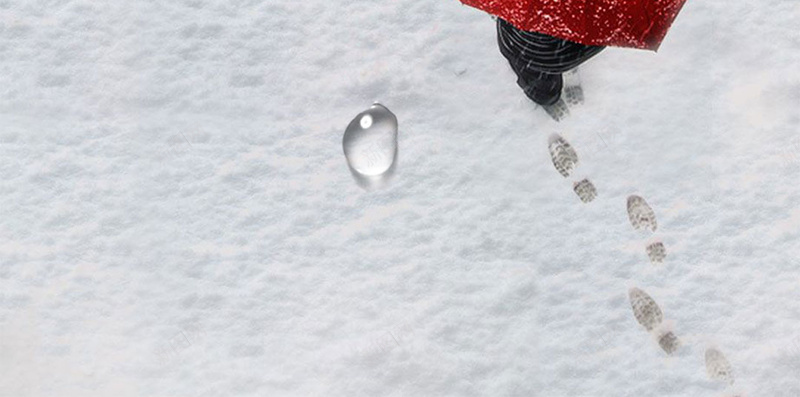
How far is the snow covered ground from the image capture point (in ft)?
6.27

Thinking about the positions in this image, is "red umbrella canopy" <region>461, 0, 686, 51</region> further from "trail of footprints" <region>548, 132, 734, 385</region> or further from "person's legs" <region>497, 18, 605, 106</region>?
"trail of footprints" <region>548, 132, 734, 385</region>

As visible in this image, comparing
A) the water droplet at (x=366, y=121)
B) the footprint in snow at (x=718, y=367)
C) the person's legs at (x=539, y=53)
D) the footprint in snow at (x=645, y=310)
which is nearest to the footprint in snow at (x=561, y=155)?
the person's legs at (x=539, y=53)

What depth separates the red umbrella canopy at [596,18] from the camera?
1161 millimetres

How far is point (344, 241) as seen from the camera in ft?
6.41

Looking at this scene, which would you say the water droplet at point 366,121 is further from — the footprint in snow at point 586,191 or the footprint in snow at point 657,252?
the footprint in snow at point 657,252

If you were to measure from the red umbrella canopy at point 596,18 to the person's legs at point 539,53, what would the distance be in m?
0.18

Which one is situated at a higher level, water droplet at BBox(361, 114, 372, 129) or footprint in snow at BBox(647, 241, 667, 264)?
water droplet at BBox(361, 114, 372, 129)

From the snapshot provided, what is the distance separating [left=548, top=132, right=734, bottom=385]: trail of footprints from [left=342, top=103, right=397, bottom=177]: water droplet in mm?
366

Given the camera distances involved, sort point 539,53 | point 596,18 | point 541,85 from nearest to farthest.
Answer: point 596,18 → point 539,53 → point 541,85

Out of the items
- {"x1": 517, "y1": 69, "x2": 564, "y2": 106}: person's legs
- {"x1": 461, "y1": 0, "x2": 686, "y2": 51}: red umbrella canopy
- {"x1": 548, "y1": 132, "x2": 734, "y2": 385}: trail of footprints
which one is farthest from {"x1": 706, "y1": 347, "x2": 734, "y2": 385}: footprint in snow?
{"x1": 461, "y1": 0, "x2": 686, "y2": 51}: red umbrella canopy

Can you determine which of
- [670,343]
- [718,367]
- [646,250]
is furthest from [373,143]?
[718,367]

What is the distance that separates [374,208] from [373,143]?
150 mm

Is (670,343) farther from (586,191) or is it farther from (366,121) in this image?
(366,121)

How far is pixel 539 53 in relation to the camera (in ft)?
4.97
